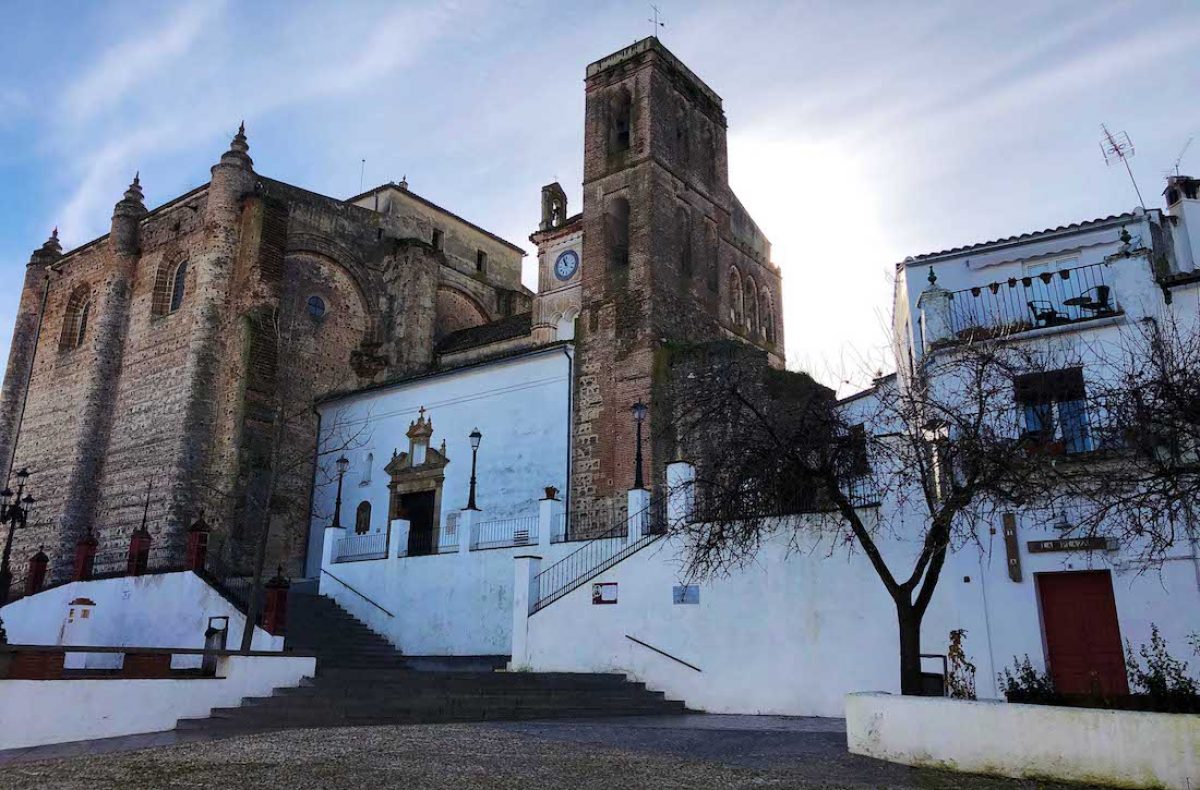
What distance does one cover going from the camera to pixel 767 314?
95.6ft

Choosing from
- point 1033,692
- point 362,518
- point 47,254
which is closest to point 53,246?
point 47,254

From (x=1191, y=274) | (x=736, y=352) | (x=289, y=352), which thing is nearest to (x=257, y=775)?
(x=1191, y=274)

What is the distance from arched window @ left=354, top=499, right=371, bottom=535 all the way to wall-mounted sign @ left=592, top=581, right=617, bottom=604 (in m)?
10.7

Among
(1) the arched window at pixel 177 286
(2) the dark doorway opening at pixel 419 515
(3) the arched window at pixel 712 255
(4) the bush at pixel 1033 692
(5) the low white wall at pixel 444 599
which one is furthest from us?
(1) the arched window at pixel 177 286

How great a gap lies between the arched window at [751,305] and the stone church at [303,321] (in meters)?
0.10

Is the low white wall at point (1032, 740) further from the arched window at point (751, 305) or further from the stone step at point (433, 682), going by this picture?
the arched window at point (751, 305)

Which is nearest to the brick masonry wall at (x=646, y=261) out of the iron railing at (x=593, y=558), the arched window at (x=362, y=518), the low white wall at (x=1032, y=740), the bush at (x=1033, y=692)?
the iron railing at (x=593, y=558)

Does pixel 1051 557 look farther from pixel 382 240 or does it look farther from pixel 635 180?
pixel 382 240

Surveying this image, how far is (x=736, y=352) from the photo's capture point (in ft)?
65.4

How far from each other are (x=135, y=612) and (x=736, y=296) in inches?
689

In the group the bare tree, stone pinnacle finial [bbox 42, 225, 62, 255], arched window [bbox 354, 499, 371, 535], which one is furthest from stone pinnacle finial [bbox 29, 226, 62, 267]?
the bare tree

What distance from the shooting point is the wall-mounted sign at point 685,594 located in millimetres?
14094

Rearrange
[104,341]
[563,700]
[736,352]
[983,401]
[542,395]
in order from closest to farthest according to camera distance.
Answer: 1. [983,401]
2. [563,700]
3. [736,352]
4. [542,395]
5. [104,341]

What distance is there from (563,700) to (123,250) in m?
23.6
